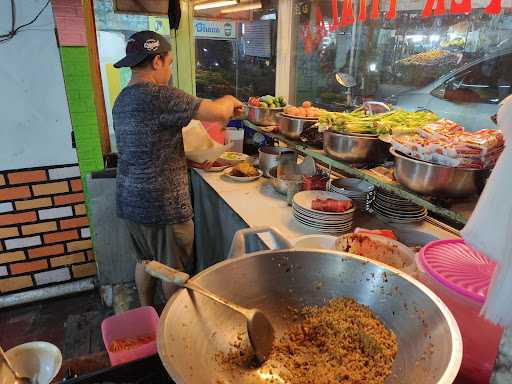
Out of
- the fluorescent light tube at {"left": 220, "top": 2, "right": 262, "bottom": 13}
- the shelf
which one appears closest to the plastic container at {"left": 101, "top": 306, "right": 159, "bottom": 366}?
the shelf

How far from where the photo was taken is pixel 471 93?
292 cm

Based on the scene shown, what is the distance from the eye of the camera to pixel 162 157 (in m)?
2.37

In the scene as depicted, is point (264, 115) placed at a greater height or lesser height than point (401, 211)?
greater

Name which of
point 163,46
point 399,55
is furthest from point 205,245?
point 399,55

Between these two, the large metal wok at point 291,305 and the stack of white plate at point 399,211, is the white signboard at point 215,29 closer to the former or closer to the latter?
the stack of white plate at point 399,211

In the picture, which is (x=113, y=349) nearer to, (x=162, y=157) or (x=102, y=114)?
(x=162, y=157)

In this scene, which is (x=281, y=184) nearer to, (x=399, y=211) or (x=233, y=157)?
(x=399, y=211)

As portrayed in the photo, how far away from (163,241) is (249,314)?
1.79m

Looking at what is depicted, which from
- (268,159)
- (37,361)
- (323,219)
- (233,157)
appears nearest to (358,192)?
(323,219)

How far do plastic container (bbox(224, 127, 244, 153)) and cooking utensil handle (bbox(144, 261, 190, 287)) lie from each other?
2605mm

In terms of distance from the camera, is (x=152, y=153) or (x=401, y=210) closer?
(x=401, y=210)

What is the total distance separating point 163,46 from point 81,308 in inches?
89.8

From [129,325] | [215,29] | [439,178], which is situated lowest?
[129,325]

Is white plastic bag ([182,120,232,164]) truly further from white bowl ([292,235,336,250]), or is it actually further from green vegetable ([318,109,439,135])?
white bowl ([292,235,336,250])
